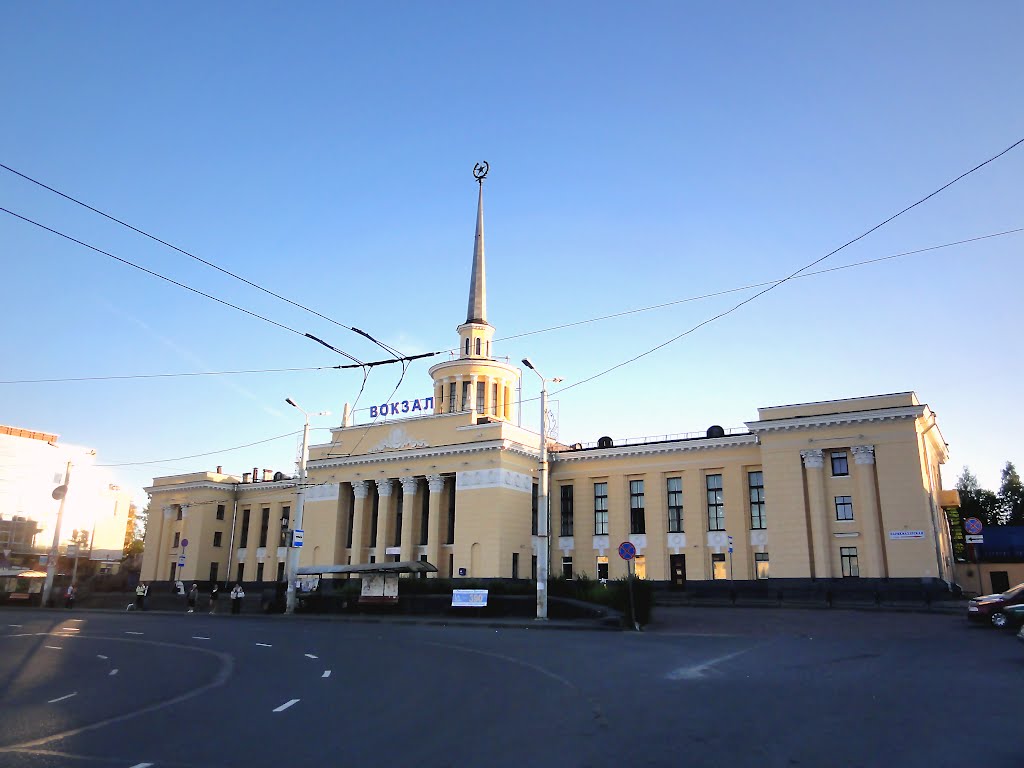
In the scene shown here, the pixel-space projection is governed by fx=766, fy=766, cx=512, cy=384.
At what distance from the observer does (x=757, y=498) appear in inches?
1724

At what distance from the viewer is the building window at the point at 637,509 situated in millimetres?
47425

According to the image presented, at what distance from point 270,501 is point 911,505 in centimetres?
4722

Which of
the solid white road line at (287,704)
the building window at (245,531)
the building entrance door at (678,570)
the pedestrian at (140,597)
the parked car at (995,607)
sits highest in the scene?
the building window at (245,531)

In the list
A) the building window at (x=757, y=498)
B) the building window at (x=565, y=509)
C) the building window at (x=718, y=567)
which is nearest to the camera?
the building window at (x=757, y=498)

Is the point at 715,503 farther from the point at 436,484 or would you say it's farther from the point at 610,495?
the point at 436,484

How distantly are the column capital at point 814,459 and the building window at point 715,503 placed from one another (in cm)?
634

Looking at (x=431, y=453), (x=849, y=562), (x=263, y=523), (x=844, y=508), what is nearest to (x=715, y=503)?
(x=844, y=508)

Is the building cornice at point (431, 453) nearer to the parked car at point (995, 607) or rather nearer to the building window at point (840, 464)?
the building window at point (840, 464)

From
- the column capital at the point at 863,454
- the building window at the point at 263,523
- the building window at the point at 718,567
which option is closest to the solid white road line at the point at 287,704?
the column capital at the point at 863,454

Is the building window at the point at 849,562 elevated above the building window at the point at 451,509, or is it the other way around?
the building window at the point at 451,509

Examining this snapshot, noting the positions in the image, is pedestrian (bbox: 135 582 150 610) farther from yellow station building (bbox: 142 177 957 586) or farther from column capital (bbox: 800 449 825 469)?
column capital (bbox: 800 449 825 469)

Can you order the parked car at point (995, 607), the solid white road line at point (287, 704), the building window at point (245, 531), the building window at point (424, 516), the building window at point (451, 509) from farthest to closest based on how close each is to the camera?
1. the building window at point (245, 531)
2. the building window at point (424, 516)
3. the building window at point (451, 509)
4. the parked car at point (995, 607)
5. the solid white road line at point (287, 704)

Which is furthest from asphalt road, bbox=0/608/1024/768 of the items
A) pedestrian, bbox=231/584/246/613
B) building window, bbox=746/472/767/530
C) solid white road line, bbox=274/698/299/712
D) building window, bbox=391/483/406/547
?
building window, bbox=391/483/406/547

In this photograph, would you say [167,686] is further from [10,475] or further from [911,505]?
[10,475]
